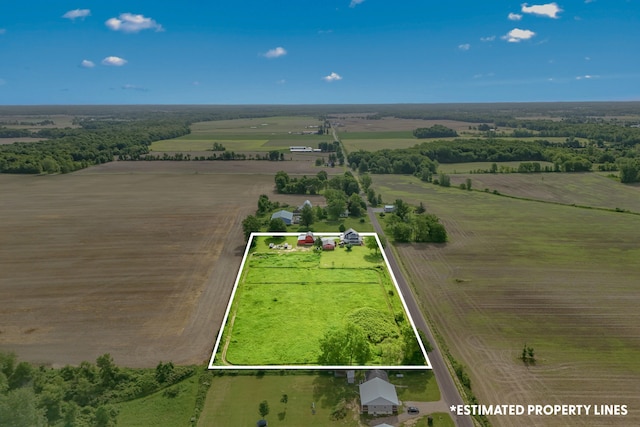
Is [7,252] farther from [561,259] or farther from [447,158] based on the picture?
[447,158]

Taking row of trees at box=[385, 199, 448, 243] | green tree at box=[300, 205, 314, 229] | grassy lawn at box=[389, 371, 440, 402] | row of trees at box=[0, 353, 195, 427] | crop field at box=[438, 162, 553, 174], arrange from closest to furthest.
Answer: row of trees at box=[0, 353, 195, 427], grassy lawn at box=[389, 371, 440, 402], row of trees at box=[385, 199, 448, 243], green tree at box=[300, 205, 314, 229], crop field at box=[438, 162, 553, 174]

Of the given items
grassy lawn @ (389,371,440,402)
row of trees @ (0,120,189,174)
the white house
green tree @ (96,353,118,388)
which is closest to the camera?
the white house

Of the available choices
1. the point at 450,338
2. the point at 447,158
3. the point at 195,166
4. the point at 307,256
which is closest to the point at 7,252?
the point at 307,256

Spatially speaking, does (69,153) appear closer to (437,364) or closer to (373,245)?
(373,245)

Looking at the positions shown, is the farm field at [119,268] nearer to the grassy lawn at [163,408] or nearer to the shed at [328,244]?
the grassy lawn at [163,408]

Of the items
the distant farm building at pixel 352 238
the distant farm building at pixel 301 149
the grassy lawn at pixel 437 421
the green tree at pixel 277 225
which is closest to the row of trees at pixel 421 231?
the distant farm building at pixel 352 238

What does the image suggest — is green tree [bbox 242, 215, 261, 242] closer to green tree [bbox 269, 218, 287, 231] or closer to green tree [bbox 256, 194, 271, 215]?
green tree [bbox 269, 218, 287, 231]

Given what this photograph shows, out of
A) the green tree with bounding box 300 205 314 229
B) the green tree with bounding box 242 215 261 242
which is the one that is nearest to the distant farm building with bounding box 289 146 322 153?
the green tree with bounding box 300 205 314 229

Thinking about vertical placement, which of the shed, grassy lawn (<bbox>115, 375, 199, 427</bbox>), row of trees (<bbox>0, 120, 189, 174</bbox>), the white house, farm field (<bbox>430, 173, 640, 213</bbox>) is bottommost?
grassy lawn (<bbox>115, 375, 199, 427</bbox>)

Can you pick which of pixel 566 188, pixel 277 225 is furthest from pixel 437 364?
pixel 566 188
